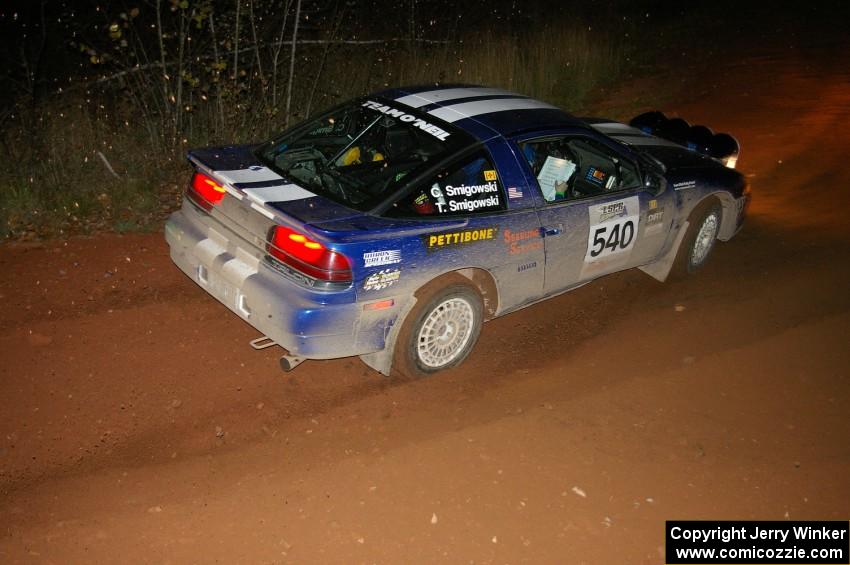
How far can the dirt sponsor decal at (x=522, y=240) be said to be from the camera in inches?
195

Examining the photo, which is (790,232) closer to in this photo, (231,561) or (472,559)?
(472,559)

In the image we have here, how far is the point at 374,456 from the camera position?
426 centimetres

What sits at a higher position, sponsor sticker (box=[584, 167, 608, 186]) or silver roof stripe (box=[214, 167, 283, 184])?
silver roof stripe (box=[214, 167, 283, 184])

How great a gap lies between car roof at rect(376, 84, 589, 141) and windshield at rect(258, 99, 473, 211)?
0.12 metres

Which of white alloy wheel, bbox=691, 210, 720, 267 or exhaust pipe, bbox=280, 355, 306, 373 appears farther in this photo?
white alloy wheel, bbox=691, 210, 720, 267

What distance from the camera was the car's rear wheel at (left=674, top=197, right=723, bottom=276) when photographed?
256 inches

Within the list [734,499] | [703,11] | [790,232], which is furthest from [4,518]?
[703,11]

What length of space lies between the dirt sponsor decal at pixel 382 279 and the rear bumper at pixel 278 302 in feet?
0.38

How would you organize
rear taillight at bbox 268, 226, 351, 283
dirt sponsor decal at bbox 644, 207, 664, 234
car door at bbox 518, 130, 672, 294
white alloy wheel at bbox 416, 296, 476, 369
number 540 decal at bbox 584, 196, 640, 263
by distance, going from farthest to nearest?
dirt sponsor decal at bbox 644, 207, 664, 234 < number 540 decal at bbox 584, 196, 640, 263 < car door at bbox 518, 130, 672, 294 < white alloy wheel at bbox 416, 296, 476, 369 < rear taillight at bbox 268, 226, 351, 283

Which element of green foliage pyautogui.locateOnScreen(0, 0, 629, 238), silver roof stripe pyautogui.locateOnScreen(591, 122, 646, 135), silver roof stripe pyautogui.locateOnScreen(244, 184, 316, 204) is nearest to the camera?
silver roof stripe pyautogui.locateOnScreen(244, 184, 316, 204)

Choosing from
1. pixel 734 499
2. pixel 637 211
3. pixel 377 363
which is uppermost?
pixel 637 211

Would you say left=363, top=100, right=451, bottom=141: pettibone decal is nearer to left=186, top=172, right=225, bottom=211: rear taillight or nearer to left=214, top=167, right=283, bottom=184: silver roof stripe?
left=214, top=167, right=283, bottom=184: silver roof stripe

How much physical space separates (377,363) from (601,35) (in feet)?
43.1

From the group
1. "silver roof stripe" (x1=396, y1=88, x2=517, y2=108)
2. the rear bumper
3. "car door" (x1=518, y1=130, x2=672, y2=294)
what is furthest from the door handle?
the rear bumper
